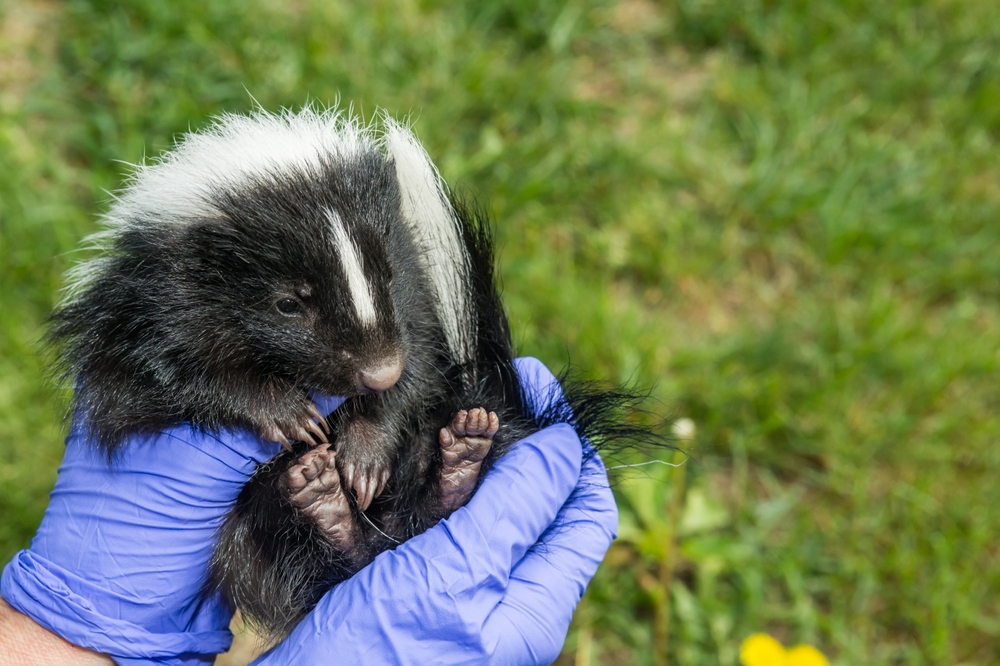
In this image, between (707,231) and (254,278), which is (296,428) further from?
(707,231)

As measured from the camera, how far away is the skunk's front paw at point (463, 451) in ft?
A: 7.93

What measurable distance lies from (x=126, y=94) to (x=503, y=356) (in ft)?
8.79

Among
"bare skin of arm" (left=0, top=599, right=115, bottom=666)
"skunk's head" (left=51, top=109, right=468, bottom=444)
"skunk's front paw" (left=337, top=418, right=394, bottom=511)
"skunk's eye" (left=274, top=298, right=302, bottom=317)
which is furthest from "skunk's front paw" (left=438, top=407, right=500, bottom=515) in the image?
"bare skin of arm" (left=0, top=599, right=115, bottom=666)

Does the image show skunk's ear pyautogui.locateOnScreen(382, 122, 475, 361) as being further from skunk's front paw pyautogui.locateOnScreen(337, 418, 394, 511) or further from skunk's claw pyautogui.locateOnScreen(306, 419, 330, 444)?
skunk's claw pyautogui.locateOnScreen(306, 419, 330, 444)

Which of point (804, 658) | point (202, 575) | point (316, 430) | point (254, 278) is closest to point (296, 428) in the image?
point (316, 430)

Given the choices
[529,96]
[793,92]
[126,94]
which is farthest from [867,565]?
[126,94]

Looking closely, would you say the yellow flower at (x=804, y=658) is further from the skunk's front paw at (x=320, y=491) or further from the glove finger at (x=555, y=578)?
the skunk's front paw at (x=320, y=491)

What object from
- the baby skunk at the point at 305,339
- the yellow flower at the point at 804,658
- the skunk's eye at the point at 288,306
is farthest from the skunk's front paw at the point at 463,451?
the yellow flower at the point at 804,658

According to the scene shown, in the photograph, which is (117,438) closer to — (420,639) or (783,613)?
(420,639)

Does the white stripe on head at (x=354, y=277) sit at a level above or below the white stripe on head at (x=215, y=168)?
below

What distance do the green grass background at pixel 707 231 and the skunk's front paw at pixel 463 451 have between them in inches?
37.3

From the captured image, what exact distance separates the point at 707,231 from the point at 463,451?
2345mm

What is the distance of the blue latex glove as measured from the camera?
2303 mm

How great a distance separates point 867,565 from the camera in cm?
355
